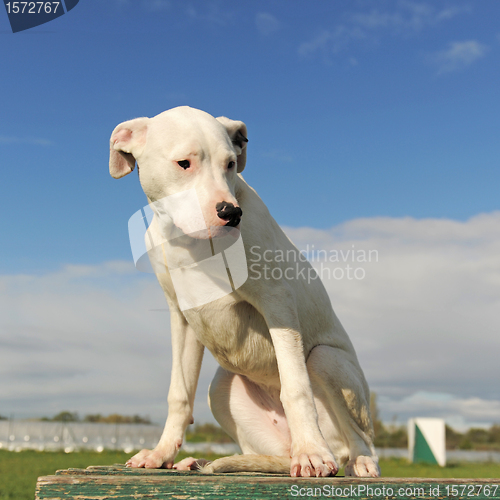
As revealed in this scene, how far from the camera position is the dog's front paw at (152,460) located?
3.16 meters

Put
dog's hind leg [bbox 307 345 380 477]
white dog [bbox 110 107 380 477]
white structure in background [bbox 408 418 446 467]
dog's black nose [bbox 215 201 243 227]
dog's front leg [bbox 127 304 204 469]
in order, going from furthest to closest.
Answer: white structure in background [bbox 408 418 446 467] < dog's hind leg [bbox 307 345 380 477] < dog's front leg [bbox 127 304 204 469] < white dog [bbox 110 107 380 477] < dog's black nose [bbox 215 201 243 227]

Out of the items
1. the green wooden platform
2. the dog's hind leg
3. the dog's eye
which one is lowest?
the green wooden platform

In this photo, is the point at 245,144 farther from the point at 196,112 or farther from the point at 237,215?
the point at 237,215

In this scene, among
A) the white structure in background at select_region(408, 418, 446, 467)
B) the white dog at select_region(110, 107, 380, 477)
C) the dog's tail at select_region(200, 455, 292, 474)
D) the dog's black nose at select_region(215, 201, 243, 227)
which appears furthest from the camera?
the white structure in background at select_region(408, 418, 446, 467)

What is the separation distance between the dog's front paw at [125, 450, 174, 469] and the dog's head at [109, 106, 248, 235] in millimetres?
1625

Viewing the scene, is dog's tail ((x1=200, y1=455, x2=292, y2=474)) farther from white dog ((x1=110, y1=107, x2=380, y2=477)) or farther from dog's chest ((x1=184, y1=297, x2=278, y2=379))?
dog's chest ((x1=184, y1=297, x2=278, y2=379))

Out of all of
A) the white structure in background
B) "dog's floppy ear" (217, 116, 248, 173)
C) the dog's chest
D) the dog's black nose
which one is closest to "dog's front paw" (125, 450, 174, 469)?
the dog's chest

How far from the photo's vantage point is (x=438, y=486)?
7.07 feet

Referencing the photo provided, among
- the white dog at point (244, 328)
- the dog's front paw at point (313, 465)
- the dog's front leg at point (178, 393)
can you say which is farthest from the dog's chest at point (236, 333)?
the dog's front paw at point (313, 465)

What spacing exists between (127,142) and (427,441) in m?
21.6

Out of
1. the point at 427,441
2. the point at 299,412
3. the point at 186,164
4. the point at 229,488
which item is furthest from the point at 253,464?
the point at 427,441

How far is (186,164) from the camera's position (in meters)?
2.82

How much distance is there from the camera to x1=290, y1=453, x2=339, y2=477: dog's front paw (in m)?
2.45

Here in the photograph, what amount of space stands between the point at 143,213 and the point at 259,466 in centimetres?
194
